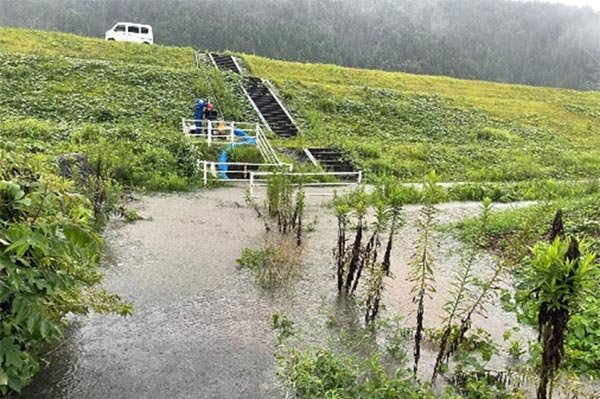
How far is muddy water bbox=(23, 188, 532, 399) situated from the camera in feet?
18.4

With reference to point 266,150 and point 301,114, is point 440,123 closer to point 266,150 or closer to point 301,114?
point 301,114

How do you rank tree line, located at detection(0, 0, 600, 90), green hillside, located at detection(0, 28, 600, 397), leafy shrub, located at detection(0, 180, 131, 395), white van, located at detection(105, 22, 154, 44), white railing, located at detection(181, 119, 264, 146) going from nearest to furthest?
leafy shrub, located at detection(0, 180, 131, 395), green hillside, located at detection(0, 28, 600, 397), white railing, located at detection(181, 119, 264, 146), white van, located at detection(105, 22, 154, 44), tree line, located at detection(0, 0, 600, 90)

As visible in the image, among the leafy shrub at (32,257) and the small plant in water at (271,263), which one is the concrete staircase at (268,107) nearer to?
the small plant in water at (271,263)

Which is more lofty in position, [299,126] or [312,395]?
[299,126]

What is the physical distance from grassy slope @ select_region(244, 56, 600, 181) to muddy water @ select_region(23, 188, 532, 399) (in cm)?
883

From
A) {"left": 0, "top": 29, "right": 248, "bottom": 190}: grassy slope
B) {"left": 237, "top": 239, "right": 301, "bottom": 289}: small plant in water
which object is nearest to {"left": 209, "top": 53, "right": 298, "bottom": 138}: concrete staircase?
{"left": 0, "top": 29, "right": 248, "bottom": 190}: grassy slope

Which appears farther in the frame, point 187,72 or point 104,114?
point 187,72

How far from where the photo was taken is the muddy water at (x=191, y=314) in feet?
18.4

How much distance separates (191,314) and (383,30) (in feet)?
311

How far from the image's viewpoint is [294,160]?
18.2 m

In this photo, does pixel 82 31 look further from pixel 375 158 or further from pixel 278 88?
pixel 375 158

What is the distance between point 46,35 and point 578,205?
2894 cm

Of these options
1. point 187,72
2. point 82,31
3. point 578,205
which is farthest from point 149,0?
point 578,205

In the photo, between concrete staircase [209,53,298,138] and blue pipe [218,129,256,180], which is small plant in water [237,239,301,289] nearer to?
blue pipe [218,129,256,180]
